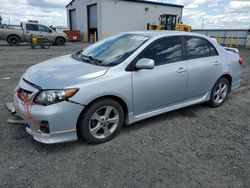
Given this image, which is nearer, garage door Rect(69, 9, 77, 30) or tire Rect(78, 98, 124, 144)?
tire Rect(78, 98, 124, 144)

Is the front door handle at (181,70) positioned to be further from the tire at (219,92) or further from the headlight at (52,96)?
the headlight at (52,96)

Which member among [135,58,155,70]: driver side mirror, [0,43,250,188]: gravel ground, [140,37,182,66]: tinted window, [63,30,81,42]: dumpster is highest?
[63,30,81,42]: dumpster

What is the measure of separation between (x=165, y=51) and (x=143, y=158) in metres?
1.80

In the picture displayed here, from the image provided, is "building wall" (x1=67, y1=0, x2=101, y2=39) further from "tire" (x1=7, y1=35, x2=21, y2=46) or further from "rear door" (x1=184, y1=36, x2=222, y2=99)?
"rear door" (x1=184, y1=36, x2=222, y2=99)

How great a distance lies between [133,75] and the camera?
126 inches

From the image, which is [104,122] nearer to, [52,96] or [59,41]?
[52,96]

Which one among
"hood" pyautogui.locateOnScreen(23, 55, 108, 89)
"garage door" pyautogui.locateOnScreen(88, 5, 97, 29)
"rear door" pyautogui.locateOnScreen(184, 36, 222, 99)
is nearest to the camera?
"hood" pyautogui.locateOnScreen(23, 55, 108, 89)

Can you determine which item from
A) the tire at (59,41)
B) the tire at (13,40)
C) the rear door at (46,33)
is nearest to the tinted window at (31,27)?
the rear door at (46,33)

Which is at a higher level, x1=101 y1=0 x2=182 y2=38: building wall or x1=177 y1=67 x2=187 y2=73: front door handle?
x1=101 y1=0 x2=182 y2=38: building wall

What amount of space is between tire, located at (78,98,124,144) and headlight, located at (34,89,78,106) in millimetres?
358

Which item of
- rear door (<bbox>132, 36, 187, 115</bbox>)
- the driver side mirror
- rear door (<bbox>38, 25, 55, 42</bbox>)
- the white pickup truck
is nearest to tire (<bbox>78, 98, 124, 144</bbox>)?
rear door (<bbox>132, 36, 187, 115</bbox>)

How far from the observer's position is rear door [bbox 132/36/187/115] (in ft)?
10.8

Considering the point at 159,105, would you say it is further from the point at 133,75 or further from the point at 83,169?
the point at 83,169

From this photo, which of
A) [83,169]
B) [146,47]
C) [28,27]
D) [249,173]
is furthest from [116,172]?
[28,27]
